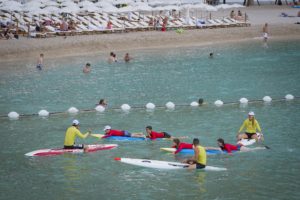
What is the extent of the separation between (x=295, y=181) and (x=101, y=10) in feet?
103

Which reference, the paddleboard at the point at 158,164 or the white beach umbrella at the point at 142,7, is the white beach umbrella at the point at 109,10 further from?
the paddleboard at the point at 158,164

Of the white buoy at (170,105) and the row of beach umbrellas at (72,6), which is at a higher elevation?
the row of beach umbrellas at (72,6)

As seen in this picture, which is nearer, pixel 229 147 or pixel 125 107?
pixel 229 147

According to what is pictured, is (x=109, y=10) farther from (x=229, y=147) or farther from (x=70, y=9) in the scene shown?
(x=229, y=147)

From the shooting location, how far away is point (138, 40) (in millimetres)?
48781

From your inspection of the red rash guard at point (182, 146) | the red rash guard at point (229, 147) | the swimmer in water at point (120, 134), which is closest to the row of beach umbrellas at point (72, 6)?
the swimmer in water at point (120, 134)

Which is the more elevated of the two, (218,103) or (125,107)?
(218,103)

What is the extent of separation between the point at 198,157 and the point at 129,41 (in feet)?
88.3

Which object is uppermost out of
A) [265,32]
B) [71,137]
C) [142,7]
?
[142,7]

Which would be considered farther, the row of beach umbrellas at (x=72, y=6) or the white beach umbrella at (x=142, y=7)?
the white beach umbrella at (x=142, y=7)

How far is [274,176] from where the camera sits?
22031 millimetres

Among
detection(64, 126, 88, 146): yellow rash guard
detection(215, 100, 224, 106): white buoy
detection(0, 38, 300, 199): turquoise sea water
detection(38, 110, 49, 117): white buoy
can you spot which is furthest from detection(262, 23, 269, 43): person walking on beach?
detection(64, 126, 88, 146): yellow rash guard

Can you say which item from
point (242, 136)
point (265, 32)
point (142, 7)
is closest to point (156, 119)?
point (242, 136)

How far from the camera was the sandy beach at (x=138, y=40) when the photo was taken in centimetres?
4441
